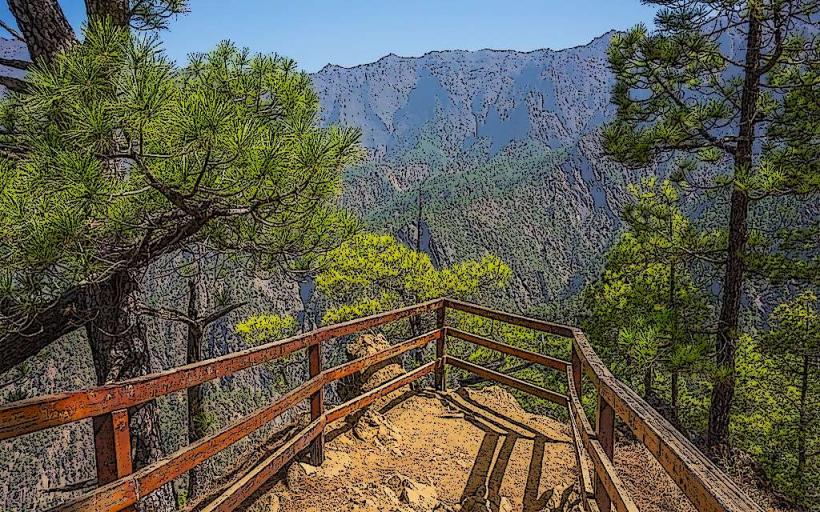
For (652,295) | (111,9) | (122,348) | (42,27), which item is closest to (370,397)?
(122,348)

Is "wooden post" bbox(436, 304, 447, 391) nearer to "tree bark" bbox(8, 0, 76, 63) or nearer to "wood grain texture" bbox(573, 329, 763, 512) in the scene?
"wood grain texture" bbox(573, 329, 763, 512)

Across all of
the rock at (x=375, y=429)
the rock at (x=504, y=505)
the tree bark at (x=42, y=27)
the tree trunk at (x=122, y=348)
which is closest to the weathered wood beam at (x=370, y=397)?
the rock at (x=375, y=429)

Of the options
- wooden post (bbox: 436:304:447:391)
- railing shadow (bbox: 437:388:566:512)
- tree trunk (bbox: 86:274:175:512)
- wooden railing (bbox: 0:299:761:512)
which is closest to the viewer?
wooden railing (bbox: 0:299:761:512)

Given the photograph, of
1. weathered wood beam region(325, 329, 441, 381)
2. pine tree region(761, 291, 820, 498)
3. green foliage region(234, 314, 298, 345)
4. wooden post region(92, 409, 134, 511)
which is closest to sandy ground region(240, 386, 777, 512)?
weathered wood beam region(325, 329, 441, 381)

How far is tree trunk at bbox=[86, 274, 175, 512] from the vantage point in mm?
4355

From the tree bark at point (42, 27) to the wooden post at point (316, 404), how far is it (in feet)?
10.5

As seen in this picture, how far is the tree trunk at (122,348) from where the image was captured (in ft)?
14.3

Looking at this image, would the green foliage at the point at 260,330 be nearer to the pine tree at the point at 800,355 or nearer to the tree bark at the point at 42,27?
the tree bark at the point at 42,27

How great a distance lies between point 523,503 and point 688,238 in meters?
5.07

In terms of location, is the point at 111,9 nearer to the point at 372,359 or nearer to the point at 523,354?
the point at 372,359

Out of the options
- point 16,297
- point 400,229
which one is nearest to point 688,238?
point 16,297

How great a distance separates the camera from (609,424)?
2393mm

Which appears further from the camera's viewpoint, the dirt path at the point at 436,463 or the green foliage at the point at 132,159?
the dirt path at the point at 436,463

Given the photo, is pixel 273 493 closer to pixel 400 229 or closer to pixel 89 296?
pixel 89 296
